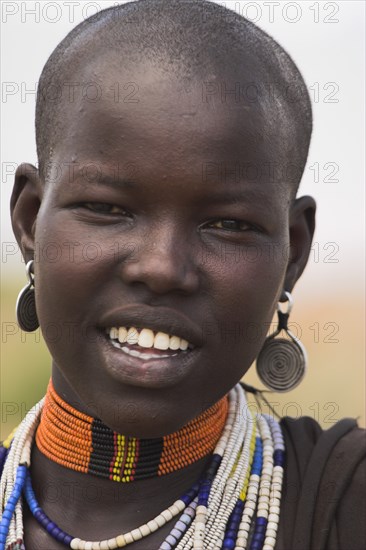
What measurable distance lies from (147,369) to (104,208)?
43cm

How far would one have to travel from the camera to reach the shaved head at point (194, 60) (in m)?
2.30

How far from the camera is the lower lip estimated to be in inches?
88.6

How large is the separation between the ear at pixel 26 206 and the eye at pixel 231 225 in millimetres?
575

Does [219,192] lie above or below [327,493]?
above

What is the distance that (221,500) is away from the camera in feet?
8.32

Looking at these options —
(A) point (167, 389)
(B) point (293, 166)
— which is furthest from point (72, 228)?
(B) point (293, 166)

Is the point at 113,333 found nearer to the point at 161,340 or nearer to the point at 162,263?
the point at 161,340

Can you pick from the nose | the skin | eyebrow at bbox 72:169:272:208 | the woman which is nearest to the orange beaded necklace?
the woman

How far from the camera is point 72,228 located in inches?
91.7

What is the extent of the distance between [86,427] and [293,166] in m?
0.95

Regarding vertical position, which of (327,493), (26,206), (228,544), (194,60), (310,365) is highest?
(194,60)

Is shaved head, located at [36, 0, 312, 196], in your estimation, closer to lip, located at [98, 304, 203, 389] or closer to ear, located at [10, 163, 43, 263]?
ear, located at [10, 163, 43, 263]

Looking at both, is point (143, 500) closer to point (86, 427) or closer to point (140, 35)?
point (86, 427)

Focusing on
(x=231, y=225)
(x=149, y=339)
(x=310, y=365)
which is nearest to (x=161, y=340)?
(x=149, y=339)
